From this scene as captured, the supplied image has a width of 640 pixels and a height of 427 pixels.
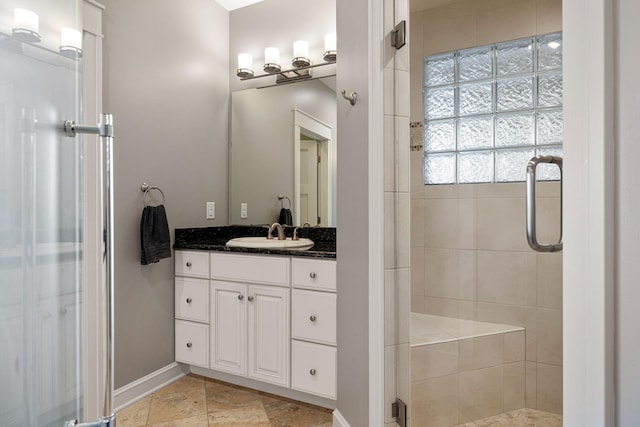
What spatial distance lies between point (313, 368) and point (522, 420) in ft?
3.31

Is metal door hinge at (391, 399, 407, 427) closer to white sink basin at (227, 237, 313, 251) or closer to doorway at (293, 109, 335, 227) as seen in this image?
white sink basin at (227, 237, 313, 251)

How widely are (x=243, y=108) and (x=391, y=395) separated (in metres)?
2.25

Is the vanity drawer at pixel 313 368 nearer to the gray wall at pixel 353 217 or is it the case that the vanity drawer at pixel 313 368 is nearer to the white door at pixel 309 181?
the gray wall at pixel 353 217

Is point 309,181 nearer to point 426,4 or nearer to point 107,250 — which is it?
point 426,4

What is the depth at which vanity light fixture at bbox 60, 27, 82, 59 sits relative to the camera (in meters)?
0.74

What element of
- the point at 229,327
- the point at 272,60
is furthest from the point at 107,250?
the point at 272,60

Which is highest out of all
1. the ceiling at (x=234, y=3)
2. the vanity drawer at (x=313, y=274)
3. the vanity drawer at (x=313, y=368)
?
the ceiling at (x=234, y=3)

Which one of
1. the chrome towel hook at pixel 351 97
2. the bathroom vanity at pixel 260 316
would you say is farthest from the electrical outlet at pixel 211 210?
the chrome towel hook at pixel 351 97

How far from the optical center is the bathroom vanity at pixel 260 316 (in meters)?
2.06

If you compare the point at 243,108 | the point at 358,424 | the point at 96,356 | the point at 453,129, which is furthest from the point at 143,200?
the point at 453,129

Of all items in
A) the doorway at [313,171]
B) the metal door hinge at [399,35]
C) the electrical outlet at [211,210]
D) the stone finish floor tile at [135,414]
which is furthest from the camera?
the electrical outlet at [211,210]

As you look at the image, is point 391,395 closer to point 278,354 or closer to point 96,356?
point 278,354

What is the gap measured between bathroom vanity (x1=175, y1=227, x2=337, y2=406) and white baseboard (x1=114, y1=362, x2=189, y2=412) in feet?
0.27

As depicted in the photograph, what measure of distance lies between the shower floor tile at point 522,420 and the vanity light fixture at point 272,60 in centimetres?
245
